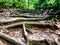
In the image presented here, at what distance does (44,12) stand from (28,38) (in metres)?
4.36

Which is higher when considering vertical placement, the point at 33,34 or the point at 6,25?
the point at 6,25

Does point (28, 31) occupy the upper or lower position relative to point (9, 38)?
lower

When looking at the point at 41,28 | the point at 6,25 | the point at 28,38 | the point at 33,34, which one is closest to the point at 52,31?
the point at 41,28

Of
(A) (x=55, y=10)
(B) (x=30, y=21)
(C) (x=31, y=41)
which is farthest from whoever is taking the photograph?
(A) (x=55, y=10)

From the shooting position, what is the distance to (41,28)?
25.3 ft

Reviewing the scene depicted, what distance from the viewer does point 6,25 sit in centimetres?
696

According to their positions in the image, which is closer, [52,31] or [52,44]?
[52,44]

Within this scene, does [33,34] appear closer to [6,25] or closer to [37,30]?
[37,30]

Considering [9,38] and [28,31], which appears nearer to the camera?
[9,38]

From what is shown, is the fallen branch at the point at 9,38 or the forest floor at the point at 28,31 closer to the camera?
the fallen branch at the point at 9,38

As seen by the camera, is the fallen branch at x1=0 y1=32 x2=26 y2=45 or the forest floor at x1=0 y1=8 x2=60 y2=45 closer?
the fallen branch at x1=0 y1=32 x2=26 y2=45

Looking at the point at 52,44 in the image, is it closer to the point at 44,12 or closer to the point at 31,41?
the point at 31,41

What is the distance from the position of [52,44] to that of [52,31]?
1.20 metres

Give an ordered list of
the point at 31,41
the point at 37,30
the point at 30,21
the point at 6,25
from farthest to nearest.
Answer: the point at 30,21 < the point at 37,30 < the point at 6,25 < the point at 31,41
